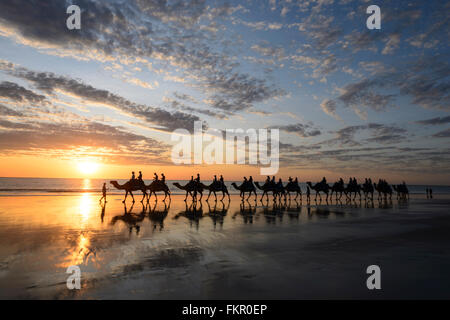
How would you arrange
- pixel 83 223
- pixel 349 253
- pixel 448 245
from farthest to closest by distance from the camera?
pixel 83 223
pixel 448 245
pixel 349 253

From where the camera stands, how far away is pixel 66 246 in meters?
8.86

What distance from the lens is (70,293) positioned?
509cm

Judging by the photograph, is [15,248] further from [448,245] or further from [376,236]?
[448,245]

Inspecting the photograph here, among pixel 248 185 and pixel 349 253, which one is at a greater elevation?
pixel 248 185

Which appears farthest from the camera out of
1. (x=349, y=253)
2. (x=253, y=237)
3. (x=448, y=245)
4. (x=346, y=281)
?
(x=253, y=237)

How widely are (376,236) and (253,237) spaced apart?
18.2 ft
